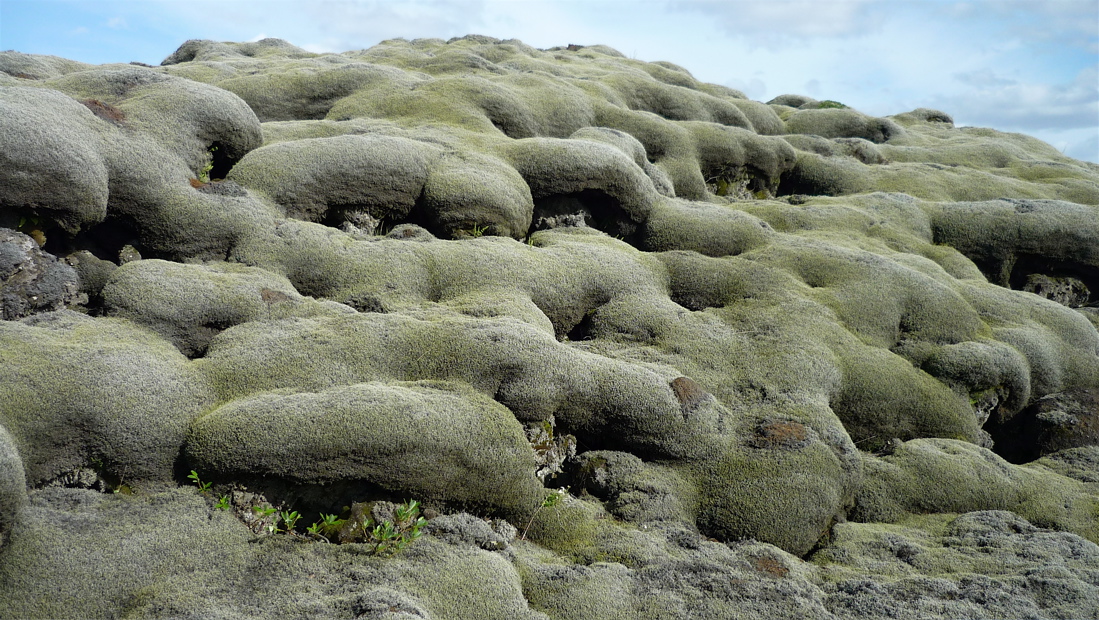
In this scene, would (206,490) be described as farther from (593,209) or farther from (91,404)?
(593,209)

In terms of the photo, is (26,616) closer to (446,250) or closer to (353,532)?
(353,532)

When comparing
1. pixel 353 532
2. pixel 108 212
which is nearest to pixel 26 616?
pixel 353 532

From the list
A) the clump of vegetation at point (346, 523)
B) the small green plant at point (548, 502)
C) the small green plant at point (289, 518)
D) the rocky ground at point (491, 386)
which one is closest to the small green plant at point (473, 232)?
the rocky ground at point (491, 386)

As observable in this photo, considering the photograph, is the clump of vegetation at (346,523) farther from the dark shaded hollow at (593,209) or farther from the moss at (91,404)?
the dark shaded hollow at (593,209)

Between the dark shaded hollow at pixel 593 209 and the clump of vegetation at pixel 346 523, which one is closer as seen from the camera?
the clump of vegetation at pixel 346 523

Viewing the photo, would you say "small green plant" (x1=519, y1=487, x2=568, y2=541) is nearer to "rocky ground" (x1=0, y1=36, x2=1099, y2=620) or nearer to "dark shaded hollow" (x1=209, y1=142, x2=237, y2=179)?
"rocky ground" (x1=0, y1=36, x2=1099, y2=620)

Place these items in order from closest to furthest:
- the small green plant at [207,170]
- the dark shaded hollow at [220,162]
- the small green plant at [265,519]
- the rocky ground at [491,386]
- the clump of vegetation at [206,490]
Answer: the rocky ground at [491,386] → the small green plant at [265,519] → the clump of vegetation at [206,490] → the small green plant at [207,170] → the dark shaded hollow at [220,162]

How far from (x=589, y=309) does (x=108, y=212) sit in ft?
35.9

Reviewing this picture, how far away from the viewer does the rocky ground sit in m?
10.3

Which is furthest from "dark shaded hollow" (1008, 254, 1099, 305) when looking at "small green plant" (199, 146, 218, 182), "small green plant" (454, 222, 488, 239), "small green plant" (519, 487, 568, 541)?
"small green plant" (199, 146, 218, 182)

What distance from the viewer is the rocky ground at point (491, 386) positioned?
10297mm

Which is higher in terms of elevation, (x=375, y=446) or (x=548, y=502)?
(x=375, y=446)

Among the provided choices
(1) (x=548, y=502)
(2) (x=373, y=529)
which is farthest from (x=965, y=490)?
(2) (x=373, y=529)

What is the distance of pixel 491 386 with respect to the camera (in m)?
12.9
